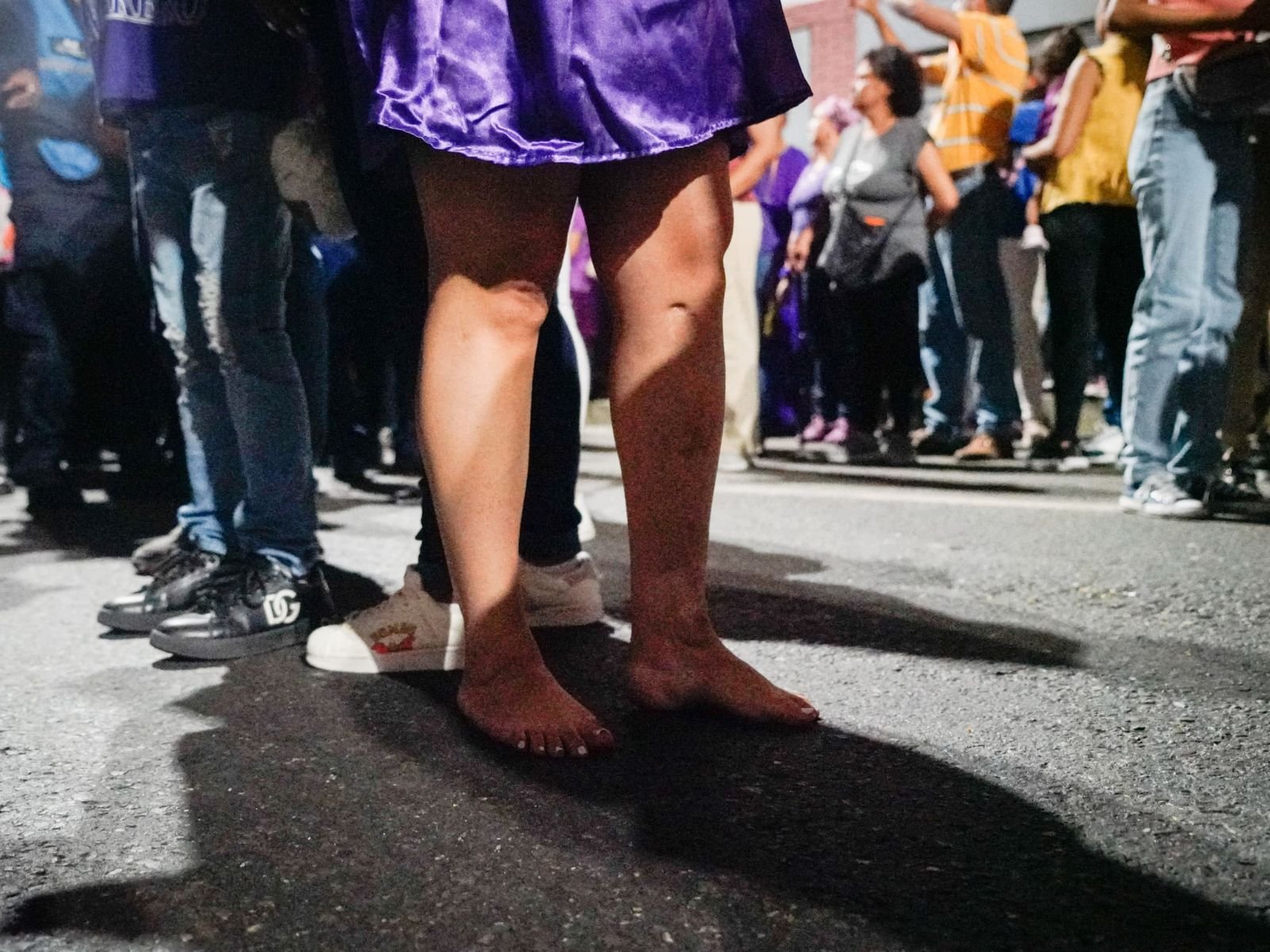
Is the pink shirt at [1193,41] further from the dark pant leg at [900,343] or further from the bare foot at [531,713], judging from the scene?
the bare foot at [531,713]

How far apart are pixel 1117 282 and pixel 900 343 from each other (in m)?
0.84

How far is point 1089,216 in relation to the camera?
373 centimetres

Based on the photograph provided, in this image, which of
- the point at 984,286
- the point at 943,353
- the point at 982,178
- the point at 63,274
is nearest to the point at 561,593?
the point at 63,274

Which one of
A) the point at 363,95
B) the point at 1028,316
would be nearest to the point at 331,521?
the point at 363,95

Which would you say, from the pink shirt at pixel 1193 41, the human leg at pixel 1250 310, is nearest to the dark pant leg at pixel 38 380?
the pink shirt at pixel 1193 41

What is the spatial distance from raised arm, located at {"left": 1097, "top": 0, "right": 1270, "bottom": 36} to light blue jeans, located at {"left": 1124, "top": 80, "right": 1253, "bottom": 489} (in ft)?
0.53

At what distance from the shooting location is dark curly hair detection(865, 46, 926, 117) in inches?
159

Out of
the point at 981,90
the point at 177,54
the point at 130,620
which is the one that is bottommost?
the point at 130,620

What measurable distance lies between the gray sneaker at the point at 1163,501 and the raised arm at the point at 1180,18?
42.1 inches

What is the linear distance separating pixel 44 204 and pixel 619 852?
3410 millimetres

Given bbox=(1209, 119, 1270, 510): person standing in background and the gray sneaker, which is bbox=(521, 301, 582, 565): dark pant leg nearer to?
the gray sneaker

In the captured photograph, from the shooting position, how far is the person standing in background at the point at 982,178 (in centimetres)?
408

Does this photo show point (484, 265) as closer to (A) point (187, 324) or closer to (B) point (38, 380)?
(A) point (187, 324)

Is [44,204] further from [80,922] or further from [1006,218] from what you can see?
[1006,218]
